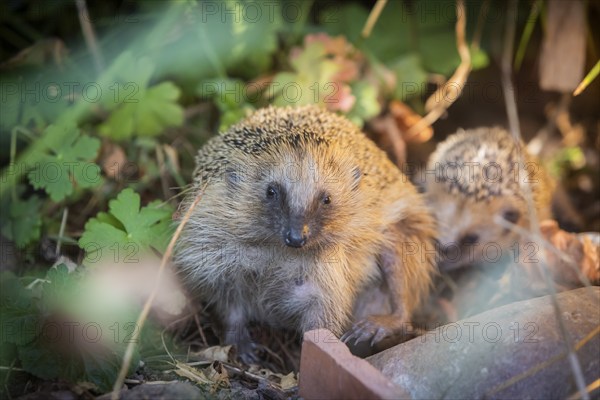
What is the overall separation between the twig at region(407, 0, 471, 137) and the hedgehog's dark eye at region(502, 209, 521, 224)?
2.08ft

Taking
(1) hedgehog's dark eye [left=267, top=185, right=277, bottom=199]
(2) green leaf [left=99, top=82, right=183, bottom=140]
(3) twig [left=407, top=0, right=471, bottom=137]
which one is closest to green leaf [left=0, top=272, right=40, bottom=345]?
(1) hedgehog's dark eye [left=267, top=185, right=277, bottom=199]

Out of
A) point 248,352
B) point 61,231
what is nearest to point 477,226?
point 248,352

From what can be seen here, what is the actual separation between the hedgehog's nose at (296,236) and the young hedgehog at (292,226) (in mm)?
21

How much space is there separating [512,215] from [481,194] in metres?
0.26

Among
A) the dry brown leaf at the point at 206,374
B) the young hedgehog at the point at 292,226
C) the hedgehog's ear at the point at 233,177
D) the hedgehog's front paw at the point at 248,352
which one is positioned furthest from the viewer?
the hedgehog's front paw at the point at 248,352

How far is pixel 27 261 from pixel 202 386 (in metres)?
1.04

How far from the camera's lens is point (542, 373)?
1968 millimetres

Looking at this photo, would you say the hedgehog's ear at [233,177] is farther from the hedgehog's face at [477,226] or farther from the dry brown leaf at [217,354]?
the hedgehog's face at [477,226]

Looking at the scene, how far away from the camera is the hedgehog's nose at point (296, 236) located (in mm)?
2258

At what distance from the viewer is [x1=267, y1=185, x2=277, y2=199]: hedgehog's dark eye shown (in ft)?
8.05

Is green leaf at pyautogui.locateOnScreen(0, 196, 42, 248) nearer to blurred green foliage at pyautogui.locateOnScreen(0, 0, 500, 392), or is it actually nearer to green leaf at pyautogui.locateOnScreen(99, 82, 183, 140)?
blurred green foliage at pyautogui.locateOnScreen(0, 0, 500, 392)

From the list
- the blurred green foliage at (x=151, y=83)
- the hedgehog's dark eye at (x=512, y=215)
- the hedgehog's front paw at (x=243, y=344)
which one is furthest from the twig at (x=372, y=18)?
the hedgehog's front paw at (x=243, y=344)

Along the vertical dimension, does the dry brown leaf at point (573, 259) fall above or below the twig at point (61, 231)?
below

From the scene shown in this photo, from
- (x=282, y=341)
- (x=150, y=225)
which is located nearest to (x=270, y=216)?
(x=150, y=225)
